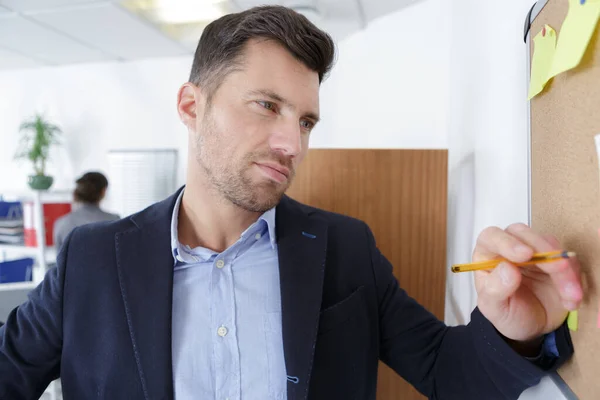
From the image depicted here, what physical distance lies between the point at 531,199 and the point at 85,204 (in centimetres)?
288

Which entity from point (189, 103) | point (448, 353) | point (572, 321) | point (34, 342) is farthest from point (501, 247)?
point (34, 342)

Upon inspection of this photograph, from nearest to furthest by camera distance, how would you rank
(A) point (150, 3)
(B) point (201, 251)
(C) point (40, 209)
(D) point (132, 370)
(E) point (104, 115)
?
(D) point (132, 370) < (B) point (201, 251) < (A) point (150, 3) < (C) point (40, 209) < (E) point (104, 115)

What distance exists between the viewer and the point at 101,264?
35.6 inches

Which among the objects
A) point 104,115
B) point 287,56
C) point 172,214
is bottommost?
point 172,214

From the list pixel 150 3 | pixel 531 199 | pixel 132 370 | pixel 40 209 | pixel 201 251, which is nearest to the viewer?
pixel 531 199

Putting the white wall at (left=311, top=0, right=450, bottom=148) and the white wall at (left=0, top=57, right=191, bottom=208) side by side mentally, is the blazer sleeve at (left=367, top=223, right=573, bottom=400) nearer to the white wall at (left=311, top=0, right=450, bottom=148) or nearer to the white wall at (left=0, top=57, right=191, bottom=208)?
the white wall at (left=311, top=0, right=450, bottom=148)

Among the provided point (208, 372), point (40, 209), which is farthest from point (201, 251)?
point (40, 209)

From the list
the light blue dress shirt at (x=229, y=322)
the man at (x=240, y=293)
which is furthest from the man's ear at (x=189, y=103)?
the light blue dress shirt at (x=229, y=322)

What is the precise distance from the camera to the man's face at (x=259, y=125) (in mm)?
877

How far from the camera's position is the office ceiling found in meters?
2.34

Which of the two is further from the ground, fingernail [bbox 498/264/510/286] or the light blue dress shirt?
fingernail [bbox 498/264/510/286]

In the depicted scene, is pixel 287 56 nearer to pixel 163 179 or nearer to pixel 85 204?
pixel 85 204

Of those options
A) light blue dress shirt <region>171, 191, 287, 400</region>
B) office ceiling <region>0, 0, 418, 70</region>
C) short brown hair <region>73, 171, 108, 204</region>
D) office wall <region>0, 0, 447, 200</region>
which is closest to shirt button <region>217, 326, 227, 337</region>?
light blue dress shirt <region>171, 191, 287, 400</region>

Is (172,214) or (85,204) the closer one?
(172,214)
